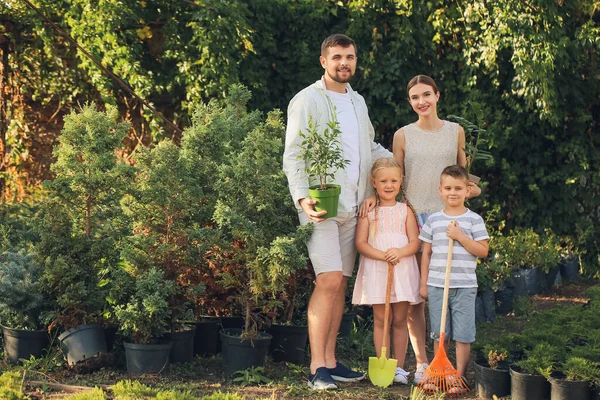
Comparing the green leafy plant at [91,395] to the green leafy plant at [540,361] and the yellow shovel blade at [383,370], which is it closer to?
the yellow shovel blade at [383,370]

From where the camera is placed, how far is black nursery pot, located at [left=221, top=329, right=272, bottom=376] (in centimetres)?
496

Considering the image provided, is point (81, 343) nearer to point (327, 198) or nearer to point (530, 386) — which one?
point (327, 198)

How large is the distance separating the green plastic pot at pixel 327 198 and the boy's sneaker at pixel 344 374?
0.90 meters

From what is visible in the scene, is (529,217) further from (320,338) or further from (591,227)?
(320,338)

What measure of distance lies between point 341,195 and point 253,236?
1.85 ft

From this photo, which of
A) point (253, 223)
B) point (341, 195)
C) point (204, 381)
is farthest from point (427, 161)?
point (204, 381)

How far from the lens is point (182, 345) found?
17.0 feet

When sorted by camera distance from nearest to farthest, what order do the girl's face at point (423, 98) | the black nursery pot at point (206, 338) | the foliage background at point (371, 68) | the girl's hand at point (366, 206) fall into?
the girl's hand at point (366, 206) < the girl's face at point (423, 98) < the black nursery pot at point (206, 338) < the foliage background at point (371, 68)

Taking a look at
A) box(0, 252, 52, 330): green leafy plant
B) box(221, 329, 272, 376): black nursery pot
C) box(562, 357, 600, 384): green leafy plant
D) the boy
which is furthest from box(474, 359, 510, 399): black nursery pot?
box(0, 252, 52, 330): green leafy plant

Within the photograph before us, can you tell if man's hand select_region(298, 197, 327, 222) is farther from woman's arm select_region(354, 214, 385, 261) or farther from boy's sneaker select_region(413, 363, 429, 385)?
boy's sneaker select_region(413, 363, 429, 385)

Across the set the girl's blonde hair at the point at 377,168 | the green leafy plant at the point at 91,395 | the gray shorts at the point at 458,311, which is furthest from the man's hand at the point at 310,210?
the green leafy plant at the point at 91,395

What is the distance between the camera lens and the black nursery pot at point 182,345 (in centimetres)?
514

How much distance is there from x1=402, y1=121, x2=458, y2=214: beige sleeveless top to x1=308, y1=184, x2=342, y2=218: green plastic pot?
0.64 metres

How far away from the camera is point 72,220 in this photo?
535 centimetres
